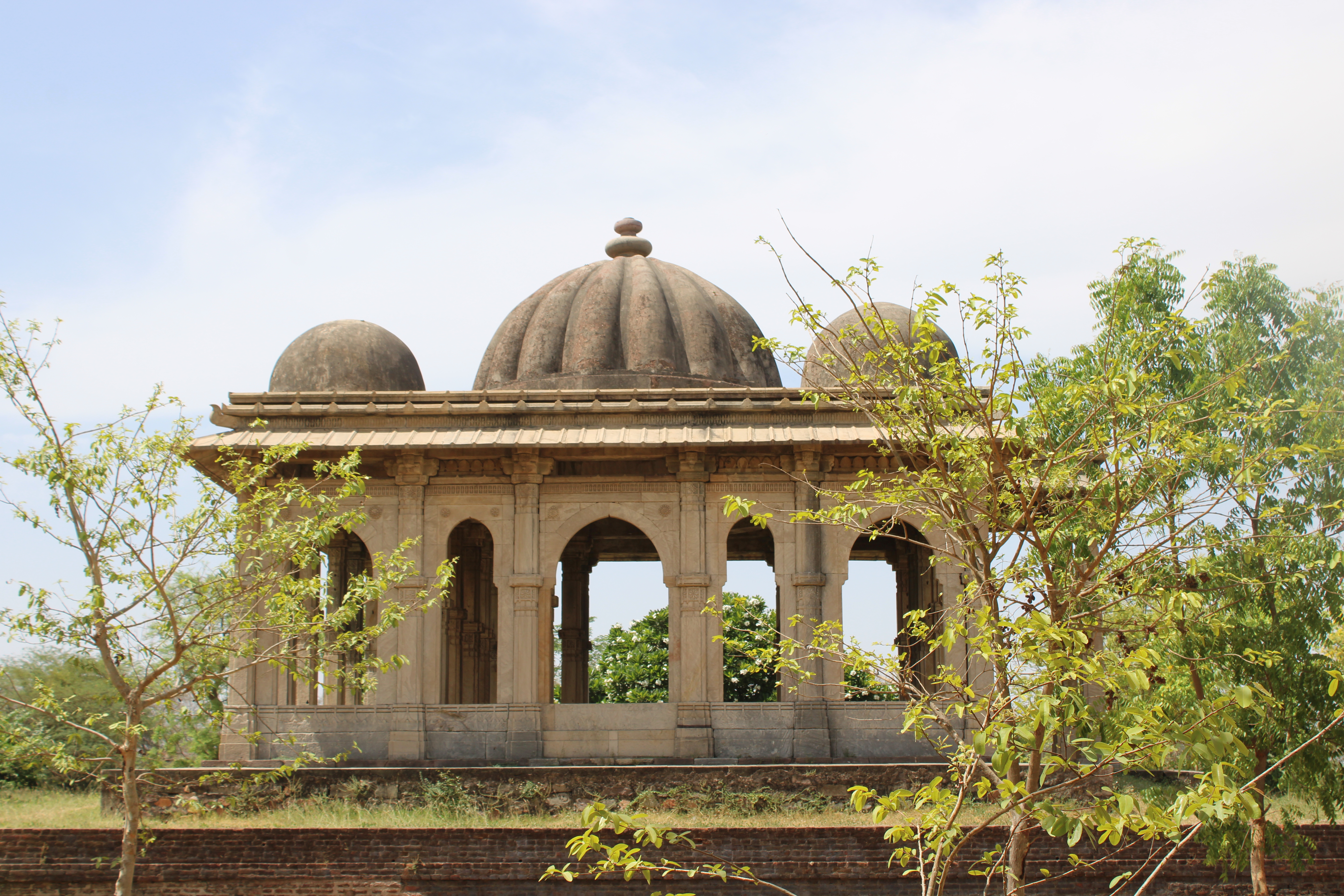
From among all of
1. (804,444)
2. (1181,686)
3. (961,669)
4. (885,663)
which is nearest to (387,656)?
(804,444)

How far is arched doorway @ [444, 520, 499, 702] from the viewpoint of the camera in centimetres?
2156

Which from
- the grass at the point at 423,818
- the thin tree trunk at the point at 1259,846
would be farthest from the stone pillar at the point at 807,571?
the thin tree trunk at the point at 1259,846

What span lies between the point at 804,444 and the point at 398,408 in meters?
5.63

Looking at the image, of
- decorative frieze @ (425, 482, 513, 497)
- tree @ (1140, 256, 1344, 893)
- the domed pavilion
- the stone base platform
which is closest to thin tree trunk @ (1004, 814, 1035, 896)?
tree @ (1140, 256, 1344, 893)

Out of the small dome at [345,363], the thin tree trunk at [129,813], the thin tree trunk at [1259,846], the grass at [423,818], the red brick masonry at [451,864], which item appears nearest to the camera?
the thin tree trunk at [129,813]

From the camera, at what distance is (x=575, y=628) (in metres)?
23.2

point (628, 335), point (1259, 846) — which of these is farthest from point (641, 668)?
point (1259, 846)

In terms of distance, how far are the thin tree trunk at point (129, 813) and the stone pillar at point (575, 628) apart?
506 inches

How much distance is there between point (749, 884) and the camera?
12.1 meters

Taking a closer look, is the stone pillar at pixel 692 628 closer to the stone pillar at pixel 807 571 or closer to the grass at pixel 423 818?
the stone pillar at pixel 807 571

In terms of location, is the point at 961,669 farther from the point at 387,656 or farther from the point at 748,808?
the point at 387,656

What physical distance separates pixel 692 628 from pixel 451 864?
545 centimetres

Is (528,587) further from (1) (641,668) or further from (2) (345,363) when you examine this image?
(1) (641,668)

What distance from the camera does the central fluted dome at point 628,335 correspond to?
65.4ft
